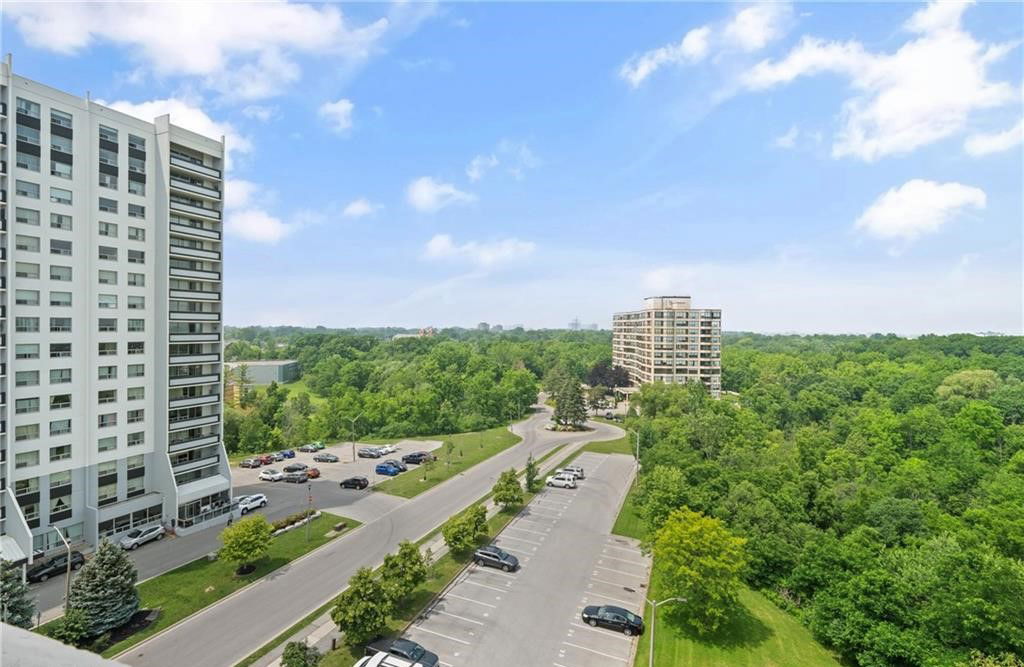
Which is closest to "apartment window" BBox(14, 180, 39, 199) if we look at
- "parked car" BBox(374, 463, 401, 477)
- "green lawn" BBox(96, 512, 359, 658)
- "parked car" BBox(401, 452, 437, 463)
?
"green lawn" BBox(96, 512, 359, 658)

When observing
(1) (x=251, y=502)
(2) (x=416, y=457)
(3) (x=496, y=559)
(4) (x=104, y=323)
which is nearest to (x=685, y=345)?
(2) (x=416, y=457)

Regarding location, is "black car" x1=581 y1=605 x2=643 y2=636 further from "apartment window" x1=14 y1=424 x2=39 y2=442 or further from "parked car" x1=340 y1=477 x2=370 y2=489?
"apartment window" x1=14 y1=424 x2=39 y2=442

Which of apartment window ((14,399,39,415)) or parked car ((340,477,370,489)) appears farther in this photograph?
parked car ((340,477,370,489))

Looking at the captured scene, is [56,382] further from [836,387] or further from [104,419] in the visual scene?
[836,387]

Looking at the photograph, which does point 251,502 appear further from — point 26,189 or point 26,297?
point 26,189

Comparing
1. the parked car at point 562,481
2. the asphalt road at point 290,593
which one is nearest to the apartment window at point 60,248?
the asphalt road at point 290,593

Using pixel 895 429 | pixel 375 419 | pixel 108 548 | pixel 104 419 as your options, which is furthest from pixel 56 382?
pixel 895 429
